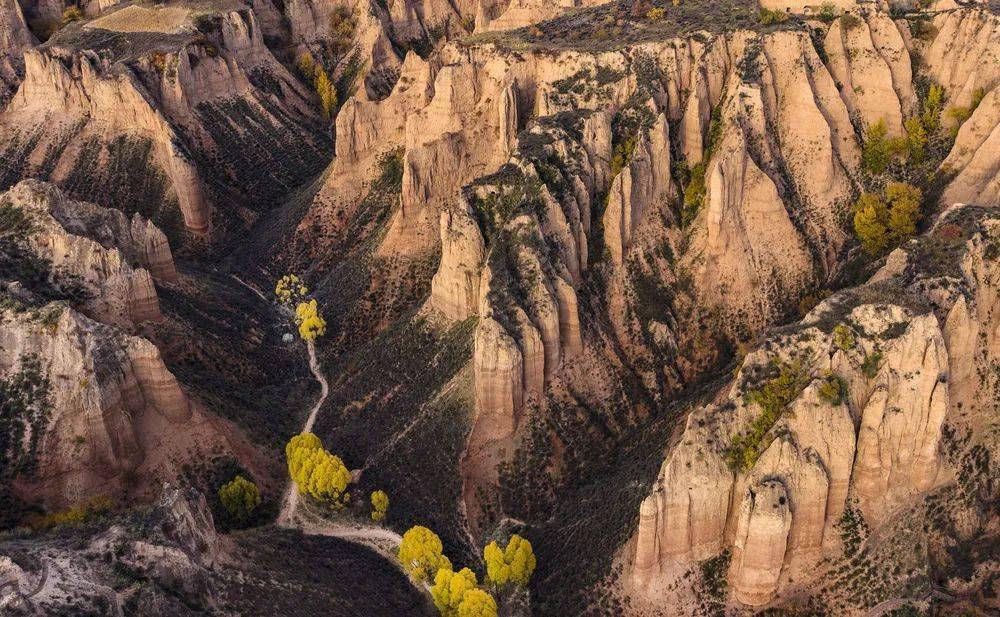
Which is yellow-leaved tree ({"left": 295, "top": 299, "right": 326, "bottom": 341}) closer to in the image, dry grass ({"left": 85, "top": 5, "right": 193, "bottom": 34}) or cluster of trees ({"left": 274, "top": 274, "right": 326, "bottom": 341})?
cluster of trees ({"left": 274, "top": 274, "right": 326, "bottom": 341})

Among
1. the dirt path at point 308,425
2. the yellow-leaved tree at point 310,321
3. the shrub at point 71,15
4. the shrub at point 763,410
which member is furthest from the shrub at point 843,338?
the shrub at point 71,15

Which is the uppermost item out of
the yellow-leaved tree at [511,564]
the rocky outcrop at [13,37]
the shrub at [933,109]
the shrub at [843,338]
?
the rocky outcrop at [13,37]

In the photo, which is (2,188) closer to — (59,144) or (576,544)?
(59,144)

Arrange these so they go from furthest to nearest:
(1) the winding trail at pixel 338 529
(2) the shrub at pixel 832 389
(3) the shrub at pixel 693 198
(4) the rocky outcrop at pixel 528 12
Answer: (4) the rocky outcrop at pixel 528 12 → (3) the shrub at pixel 693 198 → (1) the winding trail at pixel 338 529 → (2) the shrub at pixel 832 389

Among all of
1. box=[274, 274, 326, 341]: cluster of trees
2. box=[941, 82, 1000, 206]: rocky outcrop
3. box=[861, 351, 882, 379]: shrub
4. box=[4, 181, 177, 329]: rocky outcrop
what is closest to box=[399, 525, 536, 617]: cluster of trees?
box=[861, 351, 882, 379]: shrub

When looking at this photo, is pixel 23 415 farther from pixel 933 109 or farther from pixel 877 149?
pixel 933 109

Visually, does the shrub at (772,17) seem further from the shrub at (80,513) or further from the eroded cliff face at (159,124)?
the shrub at (80,513)
